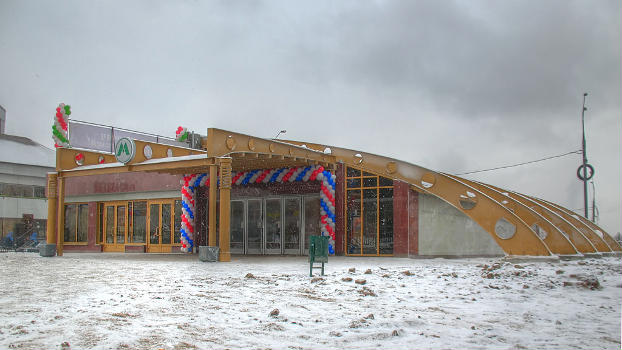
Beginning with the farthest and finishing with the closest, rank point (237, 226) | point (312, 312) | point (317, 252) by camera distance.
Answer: point (237, 226) < point (317, 252) < point (312, 312)

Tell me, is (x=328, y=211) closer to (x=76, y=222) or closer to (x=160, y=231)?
(x=160, y=231)

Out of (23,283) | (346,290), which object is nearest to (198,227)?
(23,283)

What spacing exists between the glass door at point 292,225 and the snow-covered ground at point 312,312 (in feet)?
30.4

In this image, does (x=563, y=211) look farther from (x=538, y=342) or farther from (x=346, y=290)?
(x=538, y=342)

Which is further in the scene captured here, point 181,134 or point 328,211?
point 181,134

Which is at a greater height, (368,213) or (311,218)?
(368,213)

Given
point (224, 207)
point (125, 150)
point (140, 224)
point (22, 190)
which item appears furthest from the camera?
point (22, 190)

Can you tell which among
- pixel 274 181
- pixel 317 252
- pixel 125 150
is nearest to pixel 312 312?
pixel 317 252

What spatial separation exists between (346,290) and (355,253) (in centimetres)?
1027

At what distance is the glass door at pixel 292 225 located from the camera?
19.7 metres

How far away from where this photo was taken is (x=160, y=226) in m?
23.2

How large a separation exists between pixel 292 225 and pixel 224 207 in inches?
213

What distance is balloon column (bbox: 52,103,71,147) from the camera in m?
19.2

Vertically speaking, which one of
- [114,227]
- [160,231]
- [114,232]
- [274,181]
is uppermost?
[274,181]
